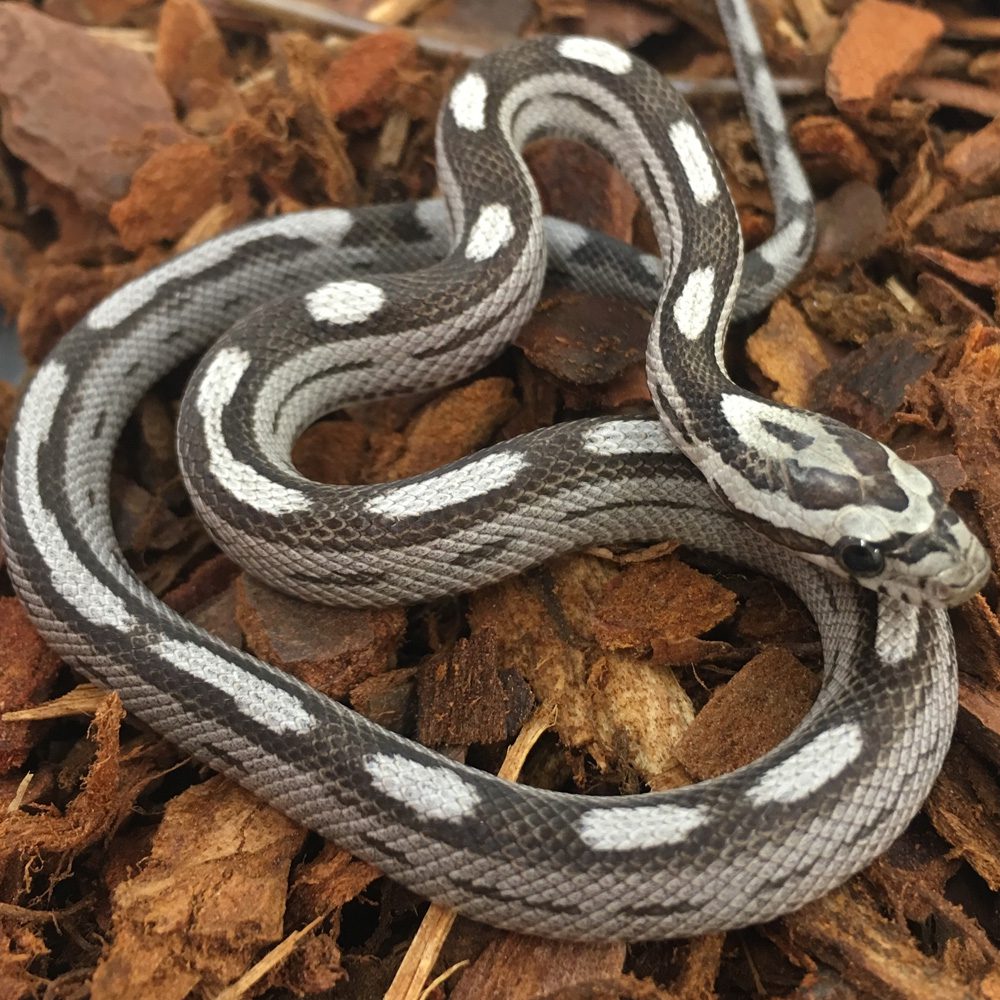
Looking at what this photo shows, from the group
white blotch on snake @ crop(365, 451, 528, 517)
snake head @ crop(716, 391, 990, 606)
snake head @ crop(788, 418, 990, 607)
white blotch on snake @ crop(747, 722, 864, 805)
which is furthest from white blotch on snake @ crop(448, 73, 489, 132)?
white blotch on snake @ crop(747, 722, 864, 805)

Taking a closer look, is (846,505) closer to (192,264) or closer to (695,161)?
(695,161)

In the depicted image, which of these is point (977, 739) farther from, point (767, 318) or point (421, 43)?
point (421, 43)

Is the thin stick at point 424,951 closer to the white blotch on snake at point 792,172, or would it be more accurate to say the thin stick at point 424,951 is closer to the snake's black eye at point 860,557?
the snake's black eye at point 860,557

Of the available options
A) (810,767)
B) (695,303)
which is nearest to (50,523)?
(695,303)

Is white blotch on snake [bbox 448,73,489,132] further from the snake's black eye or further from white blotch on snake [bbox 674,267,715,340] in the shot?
the snake's black eye

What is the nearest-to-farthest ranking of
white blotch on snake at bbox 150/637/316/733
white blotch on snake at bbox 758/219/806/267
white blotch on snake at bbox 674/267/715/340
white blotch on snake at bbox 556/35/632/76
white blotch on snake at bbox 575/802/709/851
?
white blotch on snake at bbox 575/802/709/851, white blotch on snake at bbox 150/637/316/733, white blotch on snake at bbox 674/267/715/340, white blotch on snake at bbox 758/219/806/267, white blotch on snake at bbox 556/35/632/76

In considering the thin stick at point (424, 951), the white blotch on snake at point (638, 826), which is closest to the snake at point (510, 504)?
the white blotch on snake at point (638, 826)
